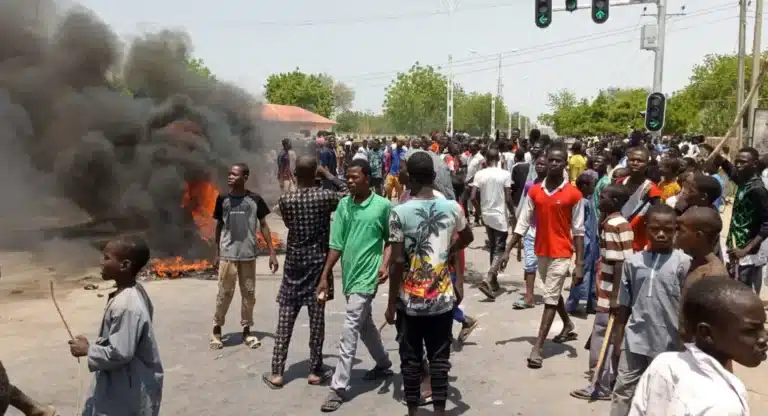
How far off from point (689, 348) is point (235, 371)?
14.0 ft

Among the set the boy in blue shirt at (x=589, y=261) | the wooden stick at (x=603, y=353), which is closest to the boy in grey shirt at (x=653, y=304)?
the wooden stick at (x=603, y=353)

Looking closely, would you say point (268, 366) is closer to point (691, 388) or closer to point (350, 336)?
point (350, 336)

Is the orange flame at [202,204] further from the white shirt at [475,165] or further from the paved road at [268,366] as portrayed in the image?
the white shirt at [475,165]

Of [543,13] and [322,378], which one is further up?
[543,13]

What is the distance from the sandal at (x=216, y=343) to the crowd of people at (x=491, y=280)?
17 mm

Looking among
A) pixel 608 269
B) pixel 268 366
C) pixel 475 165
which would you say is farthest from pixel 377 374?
pixel 475 165

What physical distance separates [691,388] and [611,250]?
306cm

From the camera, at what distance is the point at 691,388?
1.88 m

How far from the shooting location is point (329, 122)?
45625 mm

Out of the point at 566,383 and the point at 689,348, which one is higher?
the point at 689,348

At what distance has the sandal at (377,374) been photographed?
213 inches

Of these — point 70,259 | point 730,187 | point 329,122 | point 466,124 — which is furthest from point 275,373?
point 466,124

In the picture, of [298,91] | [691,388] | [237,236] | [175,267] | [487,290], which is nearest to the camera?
[691,388]

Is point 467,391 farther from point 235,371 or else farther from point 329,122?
point 329,122
